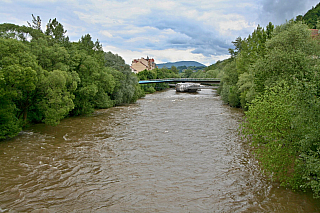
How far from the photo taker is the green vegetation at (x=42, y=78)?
21.7m

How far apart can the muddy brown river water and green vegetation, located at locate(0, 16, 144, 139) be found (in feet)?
8.29

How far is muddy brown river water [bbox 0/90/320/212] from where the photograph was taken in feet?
40.3

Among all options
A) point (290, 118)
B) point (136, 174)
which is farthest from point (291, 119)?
point (136, 174)

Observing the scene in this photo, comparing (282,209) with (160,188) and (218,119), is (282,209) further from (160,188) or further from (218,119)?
(218,119)

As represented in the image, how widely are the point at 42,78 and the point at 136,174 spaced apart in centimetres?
1534

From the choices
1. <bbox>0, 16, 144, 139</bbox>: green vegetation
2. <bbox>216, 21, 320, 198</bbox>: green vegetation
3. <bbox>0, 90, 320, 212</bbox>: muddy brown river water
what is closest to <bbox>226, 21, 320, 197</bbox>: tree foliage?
<bbox>216, 21, 320, 198</bbox>: green vegetation

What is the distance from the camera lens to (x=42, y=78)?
81.8 feet

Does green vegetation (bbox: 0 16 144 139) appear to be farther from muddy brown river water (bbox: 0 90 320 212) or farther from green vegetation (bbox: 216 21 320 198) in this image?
green vegetation (bbox: 216 21 320 198)

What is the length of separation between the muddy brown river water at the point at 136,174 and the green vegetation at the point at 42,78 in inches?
99.5

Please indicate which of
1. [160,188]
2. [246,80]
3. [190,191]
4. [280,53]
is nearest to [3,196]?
[160,188]

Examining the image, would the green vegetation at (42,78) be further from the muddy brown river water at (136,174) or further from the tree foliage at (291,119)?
the tree foliage at (291,119)

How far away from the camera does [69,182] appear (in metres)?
14.8

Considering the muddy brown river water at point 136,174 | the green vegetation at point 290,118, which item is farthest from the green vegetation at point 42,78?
the green vegetation at point 290,118

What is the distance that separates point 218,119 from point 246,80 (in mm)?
8212
